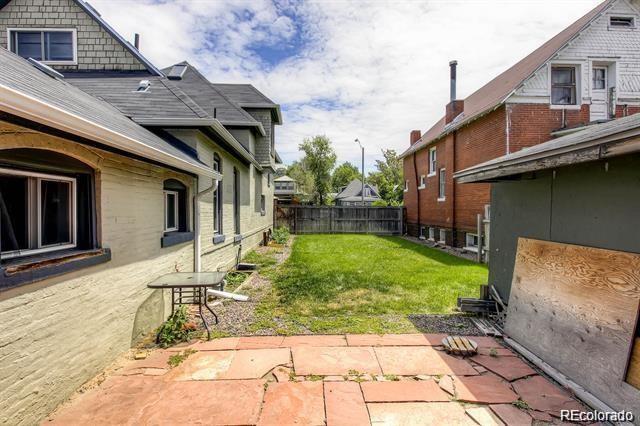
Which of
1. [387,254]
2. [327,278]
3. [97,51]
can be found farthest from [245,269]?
[97,51]

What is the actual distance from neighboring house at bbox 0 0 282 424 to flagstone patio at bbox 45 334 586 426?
1.61ft

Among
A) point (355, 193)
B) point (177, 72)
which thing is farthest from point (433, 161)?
point (355, 193)

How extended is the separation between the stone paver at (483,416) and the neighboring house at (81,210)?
367 cm

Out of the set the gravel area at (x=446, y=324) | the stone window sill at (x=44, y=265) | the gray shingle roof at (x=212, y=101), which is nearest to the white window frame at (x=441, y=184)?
the gray shingle roof at (x=212, y=101)

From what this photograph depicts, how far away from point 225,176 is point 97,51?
14.3ft

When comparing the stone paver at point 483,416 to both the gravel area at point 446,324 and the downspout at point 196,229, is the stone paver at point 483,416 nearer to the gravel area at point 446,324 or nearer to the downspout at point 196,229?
the gravel area at point 446,324

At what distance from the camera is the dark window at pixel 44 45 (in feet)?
25.2

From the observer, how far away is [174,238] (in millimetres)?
5156

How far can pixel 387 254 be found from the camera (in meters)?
11.8

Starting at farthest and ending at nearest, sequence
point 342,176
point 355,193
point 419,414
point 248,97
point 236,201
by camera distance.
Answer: point 342,176, point 355,193, point 248,97, point 236,201, point 419,414

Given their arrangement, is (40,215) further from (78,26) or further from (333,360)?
(78,26)

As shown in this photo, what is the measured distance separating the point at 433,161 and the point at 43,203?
15.9 m

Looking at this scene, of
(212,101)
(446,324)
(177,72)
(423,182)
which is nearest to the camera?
(446,324)

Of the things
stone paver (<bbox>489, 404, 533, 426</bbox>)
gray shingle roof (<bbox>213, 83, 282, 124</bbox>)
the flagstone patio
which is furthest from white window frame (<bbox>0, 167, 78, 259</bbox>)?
gray shingle roof (<bbox>213, 83, 282, 124</bbox>)
